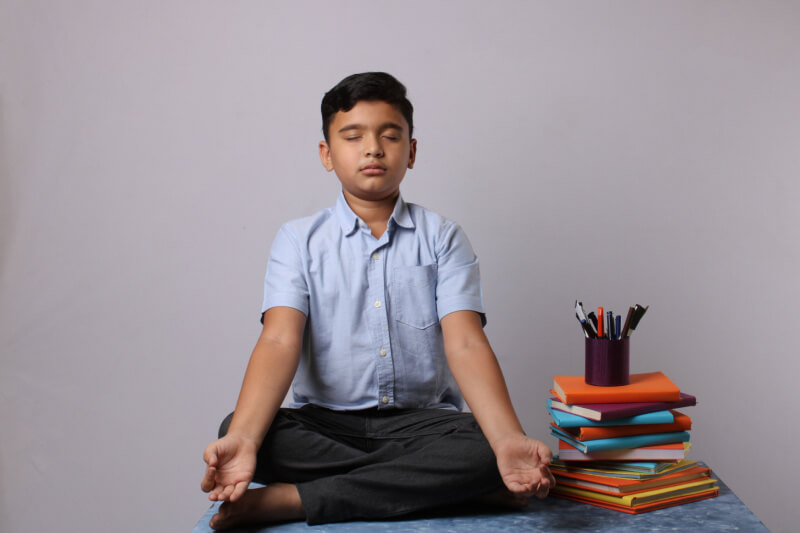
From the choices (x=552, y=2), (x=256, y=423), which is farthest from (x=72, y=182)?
(x=552, y=2)

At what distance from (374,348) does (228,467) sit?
37 centimetres

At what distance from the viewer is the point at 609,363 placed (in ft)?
4.17

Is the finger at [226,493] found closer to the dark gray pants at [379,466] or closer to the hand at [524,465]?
the dark gray pants at [379,466]

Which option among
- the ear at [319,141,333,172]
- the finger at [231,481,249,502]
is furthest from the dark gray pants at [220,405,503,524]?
the ear at [319,141,333,172]

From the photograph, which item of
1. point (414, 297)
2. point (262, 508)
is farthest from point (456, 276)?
point (262, 508)

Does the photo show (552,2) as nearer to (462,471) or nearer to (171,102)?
(171,102)

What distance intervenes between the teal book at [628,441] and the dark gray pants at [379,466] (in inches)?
5.7

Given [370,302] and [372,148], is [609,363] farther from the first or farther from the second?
[372,148]

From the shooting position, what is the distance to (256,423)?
1147 mm

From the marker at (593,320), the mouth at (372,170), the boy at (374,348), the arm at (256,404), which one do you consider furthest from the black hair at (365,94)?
the marker at (593,320)

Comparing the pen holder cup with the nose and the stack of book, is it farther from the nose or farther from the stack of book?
the nose

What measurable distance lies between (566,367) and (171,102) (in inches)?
43.0

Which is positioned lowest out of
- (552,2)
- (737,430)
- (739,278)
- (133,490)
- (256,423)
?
(133,490)

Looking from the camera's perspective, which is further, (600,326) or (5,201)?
(5,201)
